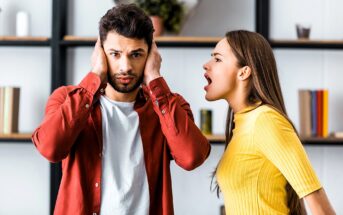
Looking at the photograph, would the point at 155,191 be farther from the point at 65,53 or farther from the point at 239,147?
the point at 65,53

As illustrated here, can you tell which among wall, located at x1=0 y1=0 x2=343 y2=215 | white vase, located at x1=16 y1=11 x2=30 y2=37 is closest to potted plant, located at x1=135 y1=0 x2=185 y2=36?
wall, located at x1=0 y1=0 x2=343 y2=215

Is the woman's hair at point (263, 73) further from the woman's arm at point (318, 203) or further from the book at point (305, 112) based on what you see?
the book at point (305, 112)

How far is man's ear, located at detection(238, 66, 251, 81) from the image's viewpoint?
196 centimetres

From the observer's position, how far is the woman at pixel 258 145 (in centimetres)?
178

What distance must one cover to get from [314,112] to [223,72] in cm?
176

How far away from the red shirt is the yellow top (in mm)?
125

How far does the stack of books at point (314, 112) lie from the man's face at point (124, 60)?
1.87 m

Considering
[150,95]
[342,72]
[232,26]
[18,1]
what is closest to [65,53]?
[18,1]

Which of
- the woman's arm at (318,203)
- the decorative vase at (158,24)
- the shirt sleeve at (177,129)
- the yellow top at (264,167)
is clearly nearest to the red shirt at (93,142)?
the shirt sleeve at (177,129)

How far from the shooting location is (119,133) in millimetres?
1955

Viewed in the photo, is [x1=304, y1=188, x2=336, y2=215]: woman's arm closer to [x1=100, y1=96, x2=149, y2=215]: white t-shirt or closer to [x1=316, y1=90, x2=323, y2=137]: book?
[x1=100, y1=96, x2=149, y2=215]: white t-shirt

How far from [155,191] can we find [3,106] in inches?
75.0

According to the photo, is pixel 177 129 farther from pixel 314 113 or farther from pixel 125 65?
Result: pixel 314 113

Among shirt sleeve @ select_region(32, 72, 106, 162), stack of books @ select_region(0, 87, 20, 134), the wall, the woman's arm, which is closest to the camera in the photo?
the woman's arm
